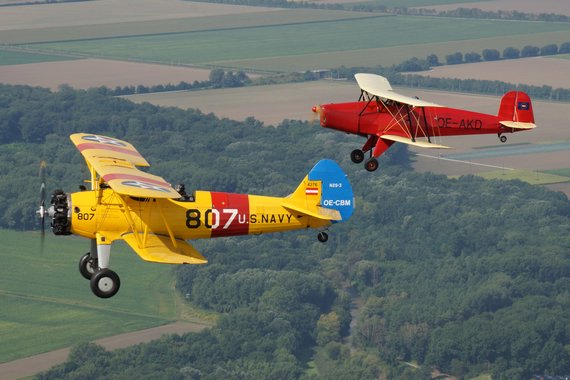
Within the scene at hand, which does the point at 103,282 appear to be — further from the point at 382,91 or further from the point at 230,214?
the point at 382,91

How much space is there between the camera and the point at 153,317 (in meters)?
176

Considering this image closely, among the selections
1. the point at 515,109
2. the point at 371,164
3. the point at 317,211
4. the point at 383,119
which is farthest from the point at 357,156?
the point at 515,109

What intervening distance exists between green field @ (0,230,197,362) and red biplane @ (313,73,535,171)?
11160 cm

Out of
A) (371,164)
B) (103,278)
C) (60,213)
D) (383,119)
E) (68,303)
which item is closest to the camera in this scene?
(103,278)

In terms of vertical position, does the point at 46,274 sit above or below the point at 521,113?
below

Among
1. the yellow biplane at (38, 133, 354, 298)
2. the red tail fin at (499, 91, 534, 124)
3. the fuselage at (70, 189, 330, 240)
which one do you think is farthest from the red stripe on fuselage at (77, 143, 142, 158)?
the red tail fin at (499, 91, 534, 124)

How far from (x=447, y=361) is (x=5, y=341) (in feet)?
163

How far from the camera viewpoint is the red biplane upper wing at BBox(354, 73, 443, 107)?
61969 mm

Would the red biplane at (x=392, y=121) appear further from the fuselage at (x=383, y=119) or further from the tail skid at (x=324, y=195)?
the tail skid at (x=324, y=195)

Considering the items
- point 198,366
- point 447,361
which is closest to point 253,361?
point 198,366

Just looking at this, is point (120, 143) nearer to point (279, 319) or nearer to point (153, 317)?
point (153, 317)

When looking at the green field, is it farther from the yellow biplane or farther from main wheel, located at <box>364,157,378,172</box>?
the yellow biplane

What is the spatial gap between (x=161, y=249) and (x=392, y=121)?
12.9 metres

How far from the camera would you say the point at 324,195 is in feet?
194
